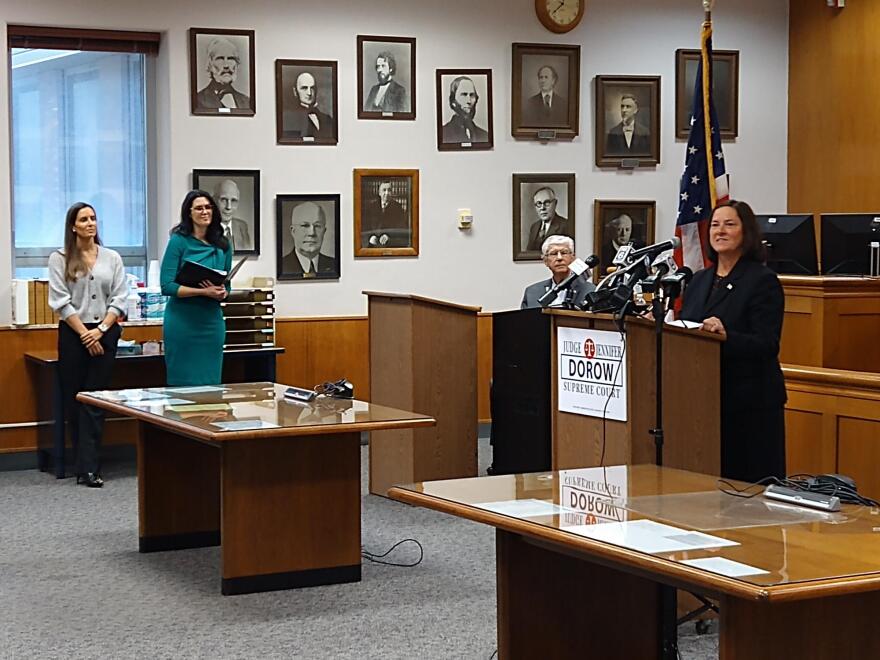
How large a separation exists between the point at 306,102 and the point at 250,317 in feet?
5.61

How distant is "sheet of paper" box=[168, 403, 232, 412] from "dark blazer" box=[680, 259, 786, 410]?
89.2 inches

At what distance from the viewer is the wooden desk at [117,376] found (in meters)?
8.63

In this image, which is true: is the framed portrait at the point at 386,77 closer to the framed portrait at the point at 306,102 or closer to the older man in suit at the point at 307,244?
the framed portrait at the point at 306,102

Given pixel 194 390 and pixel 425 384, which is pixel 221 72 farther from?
pixel 194 390

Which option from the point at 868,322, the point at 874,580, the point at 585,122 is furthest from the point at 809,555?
the point at 585,122

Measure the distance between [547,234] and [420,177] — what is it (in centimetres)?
117

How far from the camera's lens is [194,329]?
794cm

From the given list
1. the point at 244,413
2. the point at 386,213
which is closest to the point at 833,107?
the point at 386,213

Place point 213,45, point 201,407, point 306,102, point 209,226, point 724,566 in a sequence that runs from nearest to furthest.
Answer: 1. point 724,566
2. point 201,407
3. point 209,226
4. point 213,45
5. point 306,102

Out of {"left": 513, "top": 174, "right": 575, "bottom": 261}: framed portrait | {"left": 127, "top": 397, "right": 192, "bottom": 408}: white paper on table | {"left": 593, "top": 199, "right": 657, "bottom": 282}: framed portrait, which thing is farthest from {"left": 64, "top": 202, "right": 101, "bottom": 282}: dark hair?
{"left": 593, "top": 199, "right": 657, "bottom": 282}: framed portrait

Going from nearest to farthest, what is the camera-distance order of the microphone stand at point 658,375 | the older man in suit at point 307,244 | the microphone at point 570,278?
the microphone stand at point 658,375 → the microphone at point 570,278 → the older man in suit at point 307,244

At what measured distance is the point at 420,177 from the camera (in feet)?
33.2

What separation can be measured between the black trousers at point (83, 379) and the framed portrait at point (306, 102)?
84.8 inches

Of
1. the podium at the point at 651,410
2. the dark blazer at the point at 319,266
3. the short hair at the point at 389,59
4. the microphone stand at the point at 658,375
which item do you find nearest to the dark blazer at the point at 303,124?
the short hair at the point at 389,59
